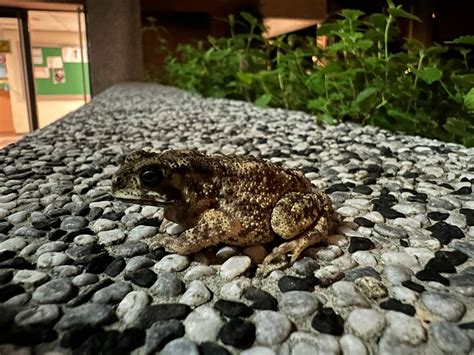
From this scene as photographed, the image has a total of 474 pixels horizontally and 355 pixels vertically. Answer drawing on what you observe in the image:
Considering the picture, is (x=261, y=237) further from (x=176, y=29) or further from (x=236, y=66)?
(x=176, y=29)

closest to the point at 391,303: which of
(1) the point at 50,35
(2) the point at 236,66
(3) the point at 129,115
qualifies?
(3) the point at 129,115

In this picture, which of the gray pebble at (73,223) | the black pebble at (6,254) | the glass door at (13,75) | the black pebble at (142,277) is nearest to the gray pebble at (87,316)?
the black pebble at (142,277)

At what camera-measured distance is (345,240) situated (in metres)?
1.12

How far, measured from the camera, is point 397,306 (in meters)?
0.82

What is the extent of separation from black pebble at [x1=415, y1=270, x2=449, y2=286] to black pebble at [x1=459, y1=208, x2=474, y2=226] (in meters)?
0.38

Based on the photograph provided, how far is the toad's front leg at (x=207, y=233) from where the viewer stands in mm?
998

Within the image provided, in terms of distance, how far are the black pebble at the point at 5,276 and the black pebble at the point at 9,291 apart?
0.03 m

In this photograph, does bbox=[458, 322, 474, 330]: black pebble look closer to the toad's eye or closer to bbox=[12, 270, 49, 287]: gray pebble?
the toad's eye

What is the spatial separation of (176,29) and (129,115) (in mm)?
6102

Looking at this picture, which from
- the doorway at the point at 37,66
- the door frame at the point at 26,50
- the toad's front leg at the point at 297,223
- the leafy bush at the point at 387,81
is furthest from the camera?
the door frame at the point at 26,50

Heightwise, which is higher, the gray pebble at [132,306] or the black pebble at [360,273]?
the black pebble at [360,273]

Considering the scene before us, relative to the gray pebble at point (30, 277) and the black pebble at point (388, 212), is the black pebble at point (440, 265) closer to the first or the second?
the black pebble at point (388, 212)

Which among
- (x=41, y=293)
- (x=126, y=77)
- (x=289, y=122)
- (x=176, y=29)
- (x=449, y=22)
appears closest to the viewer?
(x=41, y=293)

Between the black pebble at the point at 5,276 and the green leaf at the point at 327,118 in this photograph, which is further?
the green leaf at the point at 327,118
